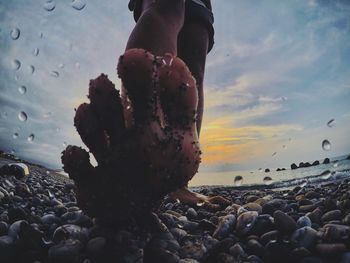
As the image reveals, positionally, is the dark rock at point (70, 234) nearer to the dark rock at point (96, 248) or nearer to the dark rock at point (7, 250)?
the dark rock at point (96, 248)

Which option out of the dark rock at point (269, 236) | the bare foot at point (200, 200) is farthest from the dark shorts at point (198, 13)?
the dark rock at point (269, 236)

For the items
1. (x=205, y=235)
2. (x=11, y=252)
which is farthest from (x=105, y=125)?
(x=205, y=235)

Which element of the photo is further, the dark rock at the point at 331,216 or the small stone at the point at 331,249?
the dark rock at the point at 331,216

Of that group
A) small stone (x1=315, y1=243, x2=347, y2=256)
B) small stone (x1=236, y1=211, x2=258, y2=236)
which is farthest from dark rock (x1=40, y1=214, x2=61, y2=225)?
small stone (x1=315, y1=243, x2=347, y2=256)

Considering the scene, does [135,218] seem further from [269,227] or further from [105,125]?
[269,227]

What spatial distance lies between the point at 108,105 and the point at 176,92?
10.6 inches

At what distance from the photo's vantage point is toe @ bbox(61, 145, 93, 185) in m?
1.20

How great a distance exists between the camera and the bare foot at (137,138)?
1.11 m

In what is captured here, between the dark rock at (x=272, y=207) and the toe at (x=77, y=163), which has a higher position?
the toe at (x=77, y=163)

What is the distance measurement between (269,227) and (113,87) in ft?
3.14

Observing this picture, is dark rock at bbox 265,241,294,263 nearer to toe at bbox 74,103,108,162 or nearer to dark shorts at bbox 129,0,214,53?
toe at bbox 74,103,108,162

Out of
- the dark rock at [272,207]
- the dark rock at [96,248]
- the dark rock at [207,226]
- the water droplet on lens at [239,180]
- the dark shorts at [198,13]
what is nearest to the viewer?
the dark rock at [96,248]

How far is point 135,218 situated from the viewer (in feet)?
4.53

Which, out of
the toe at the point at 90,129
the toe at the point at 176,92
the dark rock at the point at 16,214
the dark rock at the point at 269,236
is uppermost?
the toe at the point at 176,92
